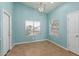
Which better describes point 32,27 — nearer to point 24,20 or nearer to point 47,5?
point 24,20

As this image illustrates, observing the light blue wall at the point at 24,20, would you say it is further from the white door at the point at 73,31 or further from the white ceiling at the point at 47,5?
the white door at the point at 73,31

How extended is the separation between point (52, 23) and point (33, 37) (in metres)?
0.67

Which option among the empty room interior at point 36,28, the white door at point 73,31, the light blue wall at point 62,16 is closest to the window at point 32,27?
the empty room interior at point 36,28

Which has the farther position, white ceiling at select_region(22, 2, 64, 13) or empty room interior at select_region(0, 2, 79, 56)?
empty room interior at select_region(0, 2, 79, 56)

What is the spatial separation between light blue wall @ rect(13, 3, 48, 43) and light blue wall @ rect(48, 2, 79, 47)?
232 mm

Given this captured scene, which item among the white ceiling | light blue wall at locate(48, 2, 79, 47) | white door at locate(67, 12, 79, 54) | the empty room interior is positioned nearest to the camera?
the white ceiling

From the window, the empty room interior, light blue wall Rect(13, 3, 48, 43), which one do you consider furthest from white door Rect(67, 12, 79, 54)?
the window

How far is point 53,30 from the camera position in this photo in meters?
2.59

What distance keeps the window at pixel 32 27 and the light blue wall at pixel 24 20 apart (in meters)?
0.09

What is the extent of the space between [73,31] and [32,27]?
4.27 ft

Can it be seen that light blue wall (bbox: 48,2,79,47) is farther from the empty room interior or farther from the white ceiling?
the white ceiling

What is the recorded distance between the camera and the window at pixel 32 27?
2558 mm

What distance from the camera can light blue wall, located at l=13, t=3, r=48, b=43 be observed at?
2.54 meters

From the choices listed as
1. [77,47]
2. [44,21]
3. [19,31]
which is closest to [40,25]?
[44,21]
